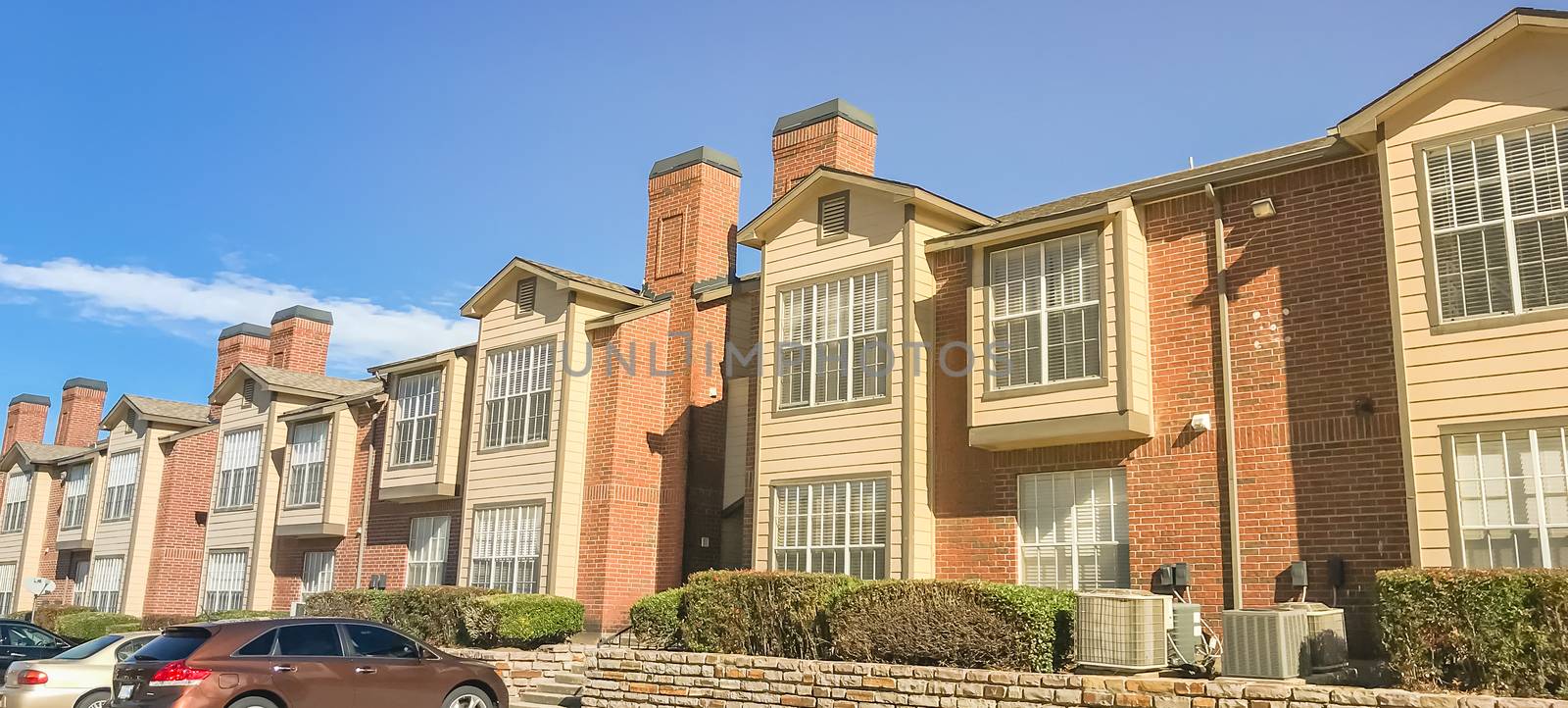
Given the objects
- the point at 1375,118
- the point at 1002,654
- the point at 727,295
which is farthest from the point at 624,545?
the point at 1375,118

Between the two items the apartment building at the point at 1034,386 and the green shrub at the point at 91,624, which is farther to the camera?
the green shrub at the point at 91,624

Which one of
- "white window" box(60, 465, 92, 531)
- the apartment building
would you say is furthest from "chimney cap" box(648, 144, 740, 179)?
"white window" box(60, 465, 92, 531)

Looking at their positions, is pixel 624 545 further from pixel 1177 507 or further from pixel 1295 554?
pixel 1295 554

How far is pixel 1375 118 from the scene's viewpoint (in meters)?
14.1

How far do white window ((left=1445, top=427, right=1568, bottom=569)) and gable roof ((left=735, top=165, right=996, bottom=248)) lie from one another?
25.8 ft

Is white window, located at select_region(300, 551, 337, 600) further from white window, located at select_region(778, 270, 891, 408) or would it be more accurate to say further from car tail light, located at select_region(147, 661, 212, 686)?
car tail light, located at select_region(147, 661, 212, 686)

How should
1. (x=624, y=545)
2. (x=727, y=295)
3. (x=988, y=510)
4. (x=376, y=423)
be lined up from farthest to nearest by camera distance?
(x=376, y=423), (x=727, y=295), (x=624, y=545), (x=988, y=510)

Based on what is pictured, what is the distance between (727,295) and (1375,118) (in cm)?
1282

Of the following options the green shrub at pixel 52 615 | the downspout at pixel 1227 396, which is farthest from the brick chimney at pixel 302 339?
the downspout at pixel 1227 396

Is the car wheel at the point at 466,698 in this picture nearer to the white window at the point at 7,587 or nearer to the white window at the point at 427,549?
the white window at the point at 427,549

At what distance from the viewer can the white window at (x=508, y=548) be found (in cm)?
2334

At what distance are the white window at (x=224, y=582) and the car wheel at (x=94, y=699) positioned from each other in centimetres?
1636

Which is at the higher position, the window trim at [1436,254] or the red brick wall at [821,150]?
the red brick wall at [821,150]

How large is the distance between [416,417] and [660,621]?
462 inches
